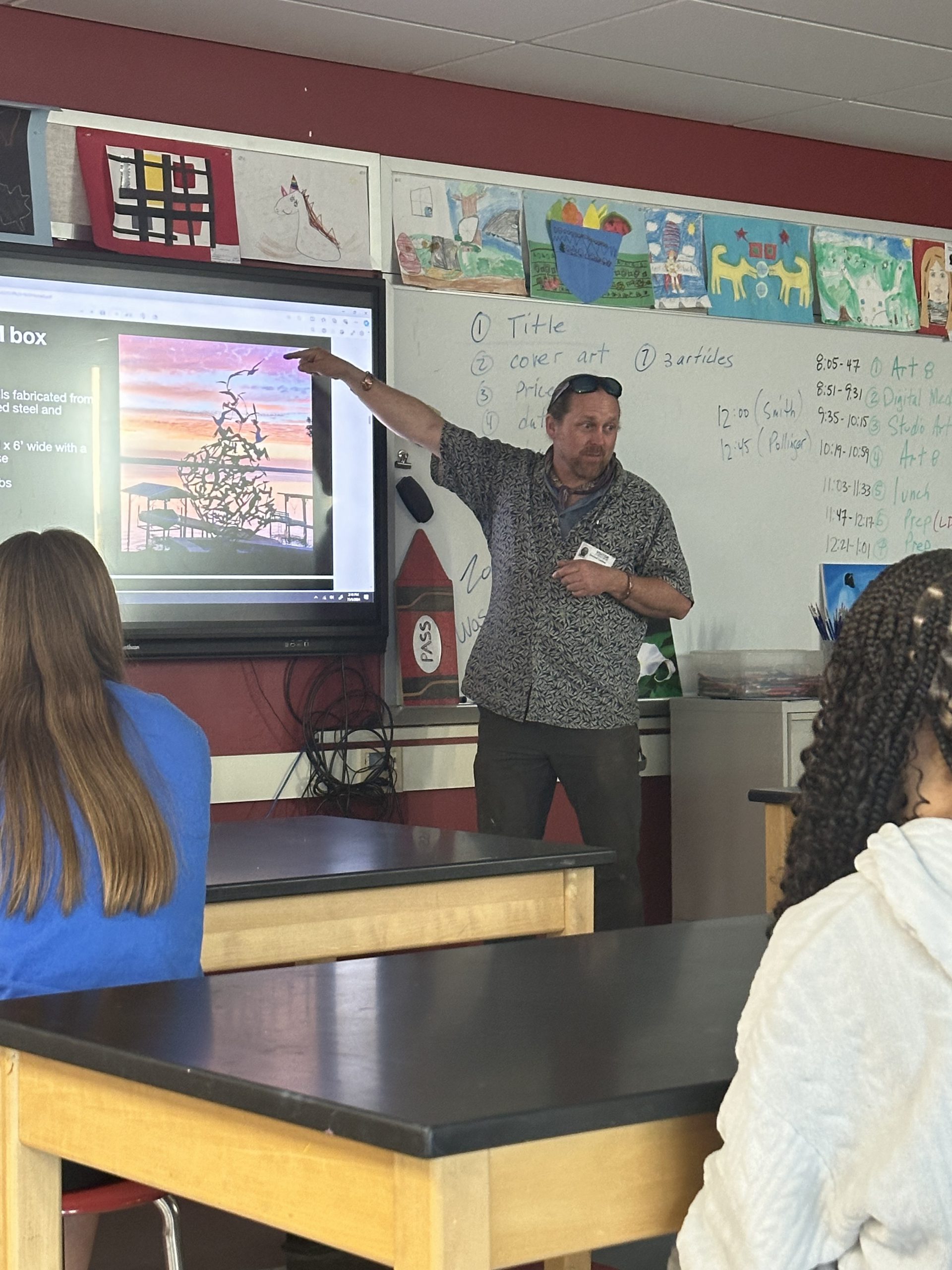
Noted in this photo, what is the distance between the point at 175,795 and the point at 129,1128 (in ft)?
2.50

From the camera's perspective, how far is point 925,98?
511cm

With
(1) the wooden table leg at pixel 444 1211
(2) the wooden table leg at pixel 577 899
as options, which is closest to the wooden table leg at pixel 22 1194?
(1) the wooden table leg at pixel 444 1211

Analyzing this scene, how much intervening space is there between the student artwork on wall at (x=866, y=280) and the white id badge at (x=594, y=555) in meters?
1.64

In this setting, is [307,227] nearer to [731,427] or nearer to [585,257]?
[585,257]

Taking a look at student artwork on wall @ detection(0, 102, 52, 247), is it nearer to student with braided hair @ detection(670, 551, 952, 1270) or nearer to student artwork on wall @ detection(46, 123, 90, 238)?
student artwork on wall @ detection(46, 123, 90, 238)

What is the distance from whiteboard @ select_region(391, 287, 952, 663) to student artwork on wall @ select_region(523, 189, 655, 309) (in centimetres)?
5

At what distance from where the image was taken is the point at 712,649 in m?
5.30

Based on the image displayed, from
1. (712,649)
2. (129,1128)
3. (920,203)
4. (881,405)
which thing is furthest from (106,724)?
(920,203)

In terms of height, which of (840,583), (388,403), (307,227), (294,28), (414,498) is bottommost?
(840,583)

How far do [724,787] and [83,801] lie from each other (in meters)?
3.16

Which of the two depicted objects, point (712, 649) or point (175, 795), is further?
point (712, 649)

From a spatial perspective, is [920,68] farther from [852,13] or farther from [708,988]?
[708,988]

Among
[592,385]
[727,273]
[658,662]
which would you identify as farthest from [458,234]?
[658,662]

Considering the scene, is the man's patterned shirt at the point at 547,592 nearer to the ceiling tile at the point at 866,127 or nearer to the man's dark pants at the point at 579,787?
the man's dark pants at the point at 579,787
